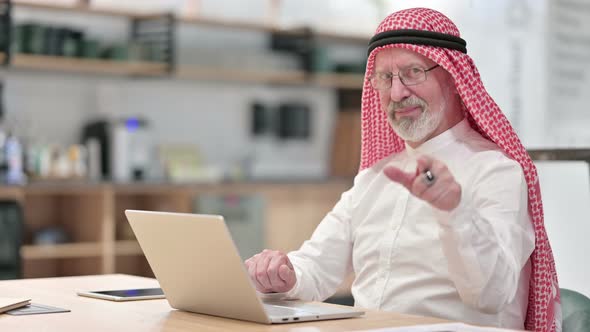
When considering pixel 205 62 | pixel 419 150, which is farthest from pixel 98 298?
pixel 205 62

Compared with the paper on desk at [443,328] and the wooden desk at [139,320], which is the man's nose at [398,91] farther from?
the paper on desk at [443,328]

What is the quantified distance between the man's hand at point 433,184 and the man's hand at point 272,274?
499mm

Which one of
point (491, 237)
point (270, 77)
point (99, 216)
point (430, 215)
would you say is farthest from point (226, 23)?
point (491, 237)

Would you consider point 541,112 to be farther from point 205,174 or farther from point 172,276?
point 205,174

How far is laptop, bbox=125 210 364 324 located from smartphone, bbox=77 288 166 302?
0.16 m

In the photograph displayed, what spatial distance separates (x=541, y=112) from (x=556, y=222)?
0.43 metres

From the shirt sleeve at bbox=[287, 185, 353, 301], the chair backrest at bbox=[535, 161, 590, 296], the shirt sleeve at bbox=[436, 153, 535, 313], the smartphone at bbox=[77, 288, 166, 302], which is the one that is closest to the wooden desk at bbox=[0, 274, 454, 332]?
the smartphone at bbox=[77, 288, 166, 302]

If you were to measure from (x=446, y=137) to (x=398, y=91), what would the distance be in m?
0.17

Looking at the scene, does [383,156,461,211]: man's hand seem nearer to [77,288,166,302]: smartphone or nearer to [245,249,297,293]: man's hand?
[245,249,297,293]: man's hand

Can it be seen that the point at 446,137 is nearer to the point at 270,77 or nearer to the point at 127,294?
the point at 127,294

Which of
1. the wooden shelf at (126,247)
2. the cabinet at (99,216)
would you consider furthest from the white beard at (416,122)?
the wooden shelf at (126,247)

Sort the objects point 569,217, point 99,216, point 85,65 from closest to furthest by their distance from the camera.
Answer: point 569,217 → point 99,216 → point 85,65

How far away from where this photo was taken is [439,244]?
7.04 ft

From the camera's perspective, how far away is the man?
1942 millimetres
